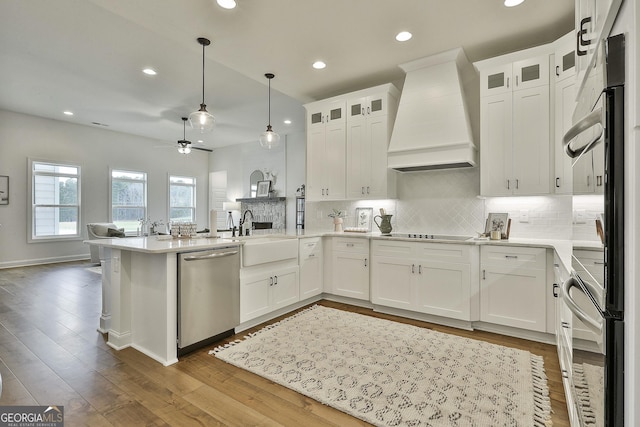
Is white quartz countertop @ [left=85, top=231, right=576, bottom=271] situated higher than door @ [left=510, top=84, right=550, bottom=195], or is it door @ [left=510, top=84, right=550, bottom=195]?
door @ [left=510, top=84, right=550, bottom=195]

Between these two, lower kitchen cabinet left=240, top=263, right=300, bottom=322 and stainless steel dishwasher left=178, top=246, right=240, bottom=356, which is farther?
lower kitchen cabinet left=240, top=263, right=300, bottom=322

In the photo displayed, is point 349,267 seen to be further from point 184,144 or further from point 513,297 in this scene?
point 184,144

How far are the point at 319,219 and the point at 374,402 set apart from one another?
3284 mm

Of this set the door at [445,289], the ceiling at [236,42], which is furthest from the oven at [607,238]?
the ceiling at [236,42]

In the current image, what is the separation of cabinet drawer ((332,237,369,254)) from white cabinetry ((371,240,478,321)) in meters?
0.15

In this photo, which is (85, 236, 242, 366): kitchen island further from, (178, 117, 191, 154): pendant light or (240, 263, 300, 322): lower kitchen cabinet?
(178, 117, 191, 154): pendant light

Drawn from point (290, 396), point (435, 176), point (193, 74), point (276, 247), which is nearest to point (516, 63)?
point (435, 176)

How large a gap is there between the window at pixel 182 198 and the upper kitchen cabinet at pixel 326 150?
614 centimetres

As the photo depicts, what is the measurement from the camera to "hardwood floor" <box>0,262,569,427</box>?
1.83m

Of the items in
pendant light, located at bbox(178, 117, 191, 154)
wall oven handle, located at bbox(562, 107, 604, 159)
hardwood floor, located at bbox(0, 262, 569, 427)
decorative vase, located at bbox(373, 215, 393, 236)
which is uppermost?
pendant light, located at bbox(178, 117, 191, 154)

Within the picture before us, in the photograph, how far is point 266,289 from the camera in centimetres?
337

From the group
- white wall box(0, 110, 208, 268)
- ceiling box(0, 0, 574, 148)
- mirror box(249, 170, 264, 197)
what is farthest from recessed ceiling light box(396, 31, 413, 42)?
white wall box(0, 110, 208, 268)

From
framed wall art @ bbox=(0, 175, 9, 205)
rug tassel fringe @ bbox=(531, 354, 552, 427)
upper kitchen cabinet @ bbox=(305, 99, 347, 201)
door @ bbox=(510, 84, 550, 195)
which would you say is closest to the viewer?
rug tassel fringe @ bbox=(531, 354, 552, 427)

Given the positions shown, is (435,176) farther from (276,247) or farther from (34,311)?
(34,311)
